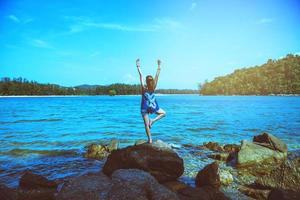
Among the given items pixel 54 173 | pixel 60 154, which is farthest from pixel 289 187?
pixel 60 154

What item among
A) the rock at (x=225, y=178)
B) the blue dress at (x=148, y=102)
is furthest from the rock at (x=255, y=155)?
the blue dress at (x=148, y=102)

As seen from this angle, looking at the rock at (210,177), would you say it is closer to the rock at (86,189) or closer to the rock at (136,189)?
the rock at (136,189)

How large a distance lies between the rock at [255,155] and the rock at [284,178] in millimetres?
2770

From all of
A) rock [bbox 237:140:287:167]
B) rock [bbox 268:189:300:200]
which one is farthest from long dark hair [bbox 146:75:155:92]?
rock [bbox 268:189:300:200]

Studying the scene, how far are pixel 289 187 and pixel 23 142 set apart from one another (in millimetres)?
18132

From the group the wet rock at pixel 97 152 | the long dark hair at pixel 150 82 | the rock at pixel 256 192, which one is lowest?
the wet rock at pixel 97 152

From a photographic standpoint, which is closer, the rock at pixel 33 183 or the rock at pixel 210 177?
the rock at pixel 33 183

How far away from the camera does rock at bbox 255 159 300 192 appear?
25.8ft

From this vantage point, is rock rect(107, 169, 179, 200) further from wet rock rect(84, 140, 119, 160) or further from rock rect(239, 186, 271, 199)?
wet rock rect(84, 140, 119, 160)

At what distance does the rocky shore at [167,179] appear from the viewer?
578 centimetres

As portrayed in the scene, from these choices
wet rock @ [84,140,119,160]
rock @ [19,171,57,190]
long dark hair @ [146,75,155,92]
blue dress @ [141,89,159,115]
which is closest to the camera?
rock @ [19,171,57,190]

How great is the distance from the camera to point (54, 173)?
34.2ft

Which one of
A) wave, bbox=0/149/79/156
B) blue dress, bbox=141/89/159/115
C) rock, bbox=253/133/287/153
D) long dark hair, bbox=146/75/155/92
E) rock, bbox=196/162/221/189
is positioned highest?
long dark hair, bbox=146/75/155/92

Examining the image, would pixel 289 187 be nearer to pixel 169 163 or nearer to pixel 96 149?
pixel 169 163
